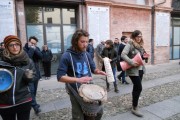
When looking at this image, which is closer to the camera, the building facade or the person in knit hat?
the person in knit hat

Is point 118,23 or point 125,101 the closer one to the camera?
point 125,101

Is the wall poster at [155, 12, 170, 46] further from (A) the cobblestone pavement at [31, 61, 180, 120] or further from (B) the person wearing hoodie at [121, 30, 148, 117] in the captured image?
(B) the person wearing hoodie at [121, 30, 148, 117]

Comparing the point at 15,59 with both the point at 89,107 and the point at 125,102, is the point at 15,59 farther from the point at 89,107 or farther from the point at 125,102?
the point at 125,102

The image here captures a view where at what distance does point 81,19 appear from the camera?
8.89 metres

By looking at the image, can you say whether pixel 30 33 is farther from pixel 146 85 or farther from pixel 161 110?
pixel 161 110

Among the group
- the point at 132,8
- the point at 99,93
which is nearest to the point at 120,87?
the point at 99,93

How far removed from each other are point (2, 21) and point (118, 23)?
5758 mm

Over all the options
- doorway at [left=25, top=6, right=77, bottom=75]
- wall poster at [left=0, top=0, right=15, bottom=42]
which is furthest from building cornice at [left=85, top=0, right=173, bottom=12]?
wall poster at [left=0, top=0, right=15, bottom=42]

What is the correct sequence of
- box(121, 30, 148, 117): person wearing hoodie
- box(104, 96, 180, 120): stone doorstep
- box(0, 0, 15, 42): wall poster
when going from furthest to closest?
box(0, 0, 15, 42): wall poster < box(104, 96, 180, 120): stone doorstep < box(121, 30, 148, 117): person wearing hoodie

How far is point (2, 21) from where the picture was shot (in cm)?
704

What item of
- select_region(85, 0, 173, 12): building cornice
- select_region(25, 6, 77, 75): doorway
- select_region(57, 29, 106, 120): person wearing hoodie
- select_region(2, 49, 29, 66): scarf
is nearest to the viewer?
select_region(2, 49, 29, 66): scarf

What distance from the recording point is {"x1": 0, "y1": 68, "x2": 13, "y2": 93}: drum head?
7.18 feet

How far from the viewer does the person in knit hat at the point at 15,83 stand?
225cm

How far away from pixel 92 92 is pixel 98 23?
7240 millimetres
